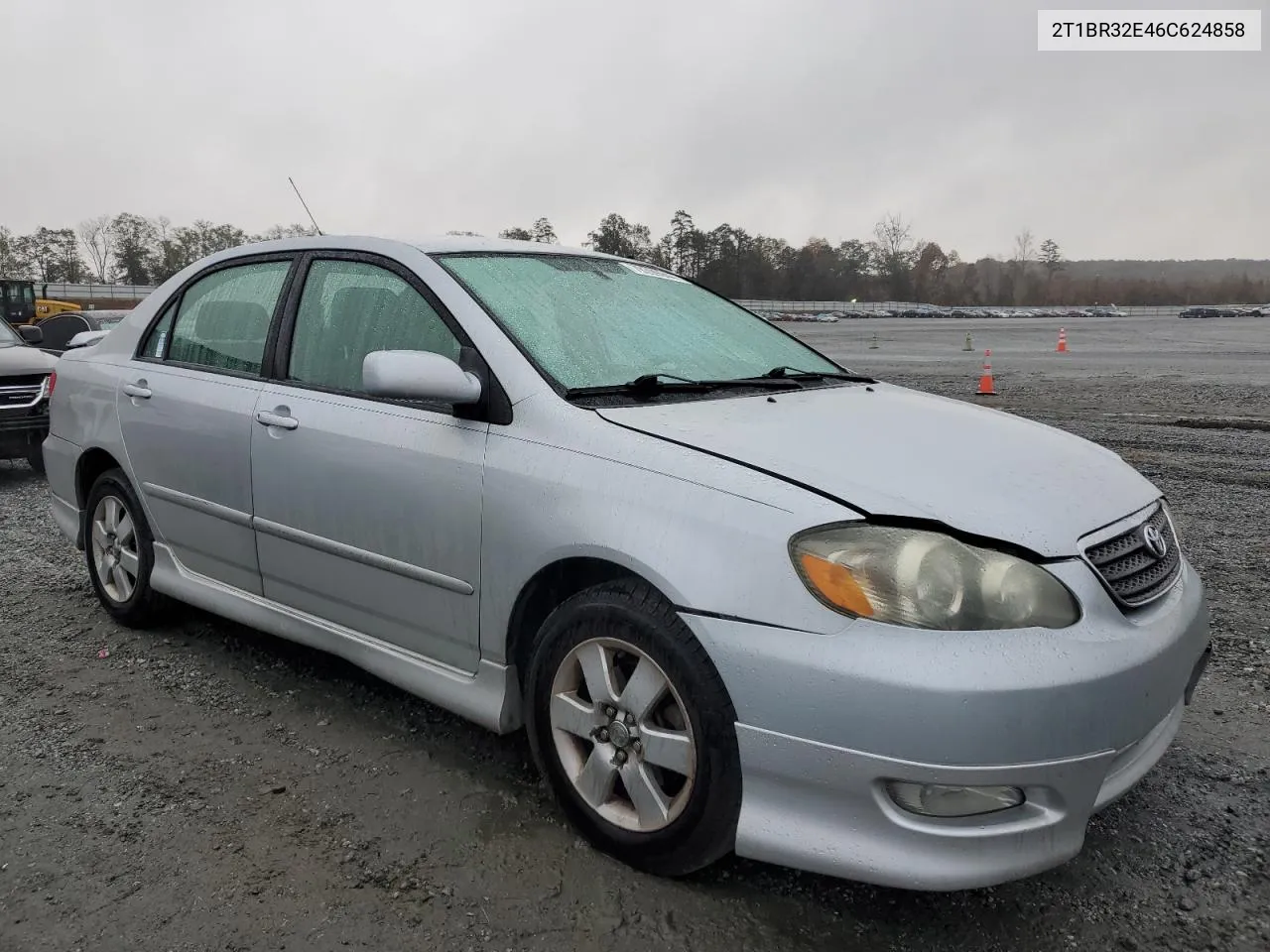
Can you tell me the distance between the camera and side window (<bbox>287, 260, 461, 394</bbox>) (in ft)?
9.64

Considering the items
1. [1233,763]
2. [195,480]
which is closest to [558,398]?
[195,480]

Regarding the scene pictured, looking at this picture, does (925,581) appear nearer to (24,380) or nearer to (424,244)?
(424,244)

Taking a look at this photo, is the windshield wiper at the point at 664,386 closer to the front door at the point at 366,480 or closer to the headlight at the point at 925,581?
the front door at the point at 366,480

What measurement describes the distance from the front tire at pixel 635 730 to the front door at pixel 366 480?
363 millimetres

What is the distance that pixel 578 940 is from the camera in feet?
6.89

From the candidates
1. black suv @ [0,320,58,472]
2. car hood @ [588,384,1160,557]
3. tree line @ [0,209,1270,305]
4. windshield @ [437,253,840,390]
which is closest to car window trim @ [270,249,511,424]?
windshield @ [437,253,840,390]

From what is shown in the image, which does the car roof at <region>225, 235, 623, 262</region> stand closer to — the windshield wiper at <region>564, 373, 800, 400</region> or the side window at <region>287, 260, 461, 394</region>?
the side window at <region>287, 260, 461, 394</region>

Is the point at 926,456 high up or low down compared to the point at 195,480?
up

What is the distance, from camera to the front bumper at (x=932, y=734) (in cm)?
187

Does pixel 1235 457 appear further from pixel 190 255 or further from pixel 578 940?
pixel 190 255

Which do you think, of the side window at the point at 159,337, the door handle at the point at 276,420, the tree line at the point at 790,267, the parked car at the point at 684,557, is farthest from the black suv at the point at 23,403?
the tree line at the point at 790,267

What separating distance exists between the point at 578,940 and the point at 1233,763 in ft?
6.83

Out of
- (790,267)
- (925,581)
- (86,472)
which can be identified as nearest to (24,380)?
(86,472)

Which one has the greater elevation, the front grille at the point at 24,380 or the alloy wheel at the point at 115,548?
the front grille at the point at 24,380
